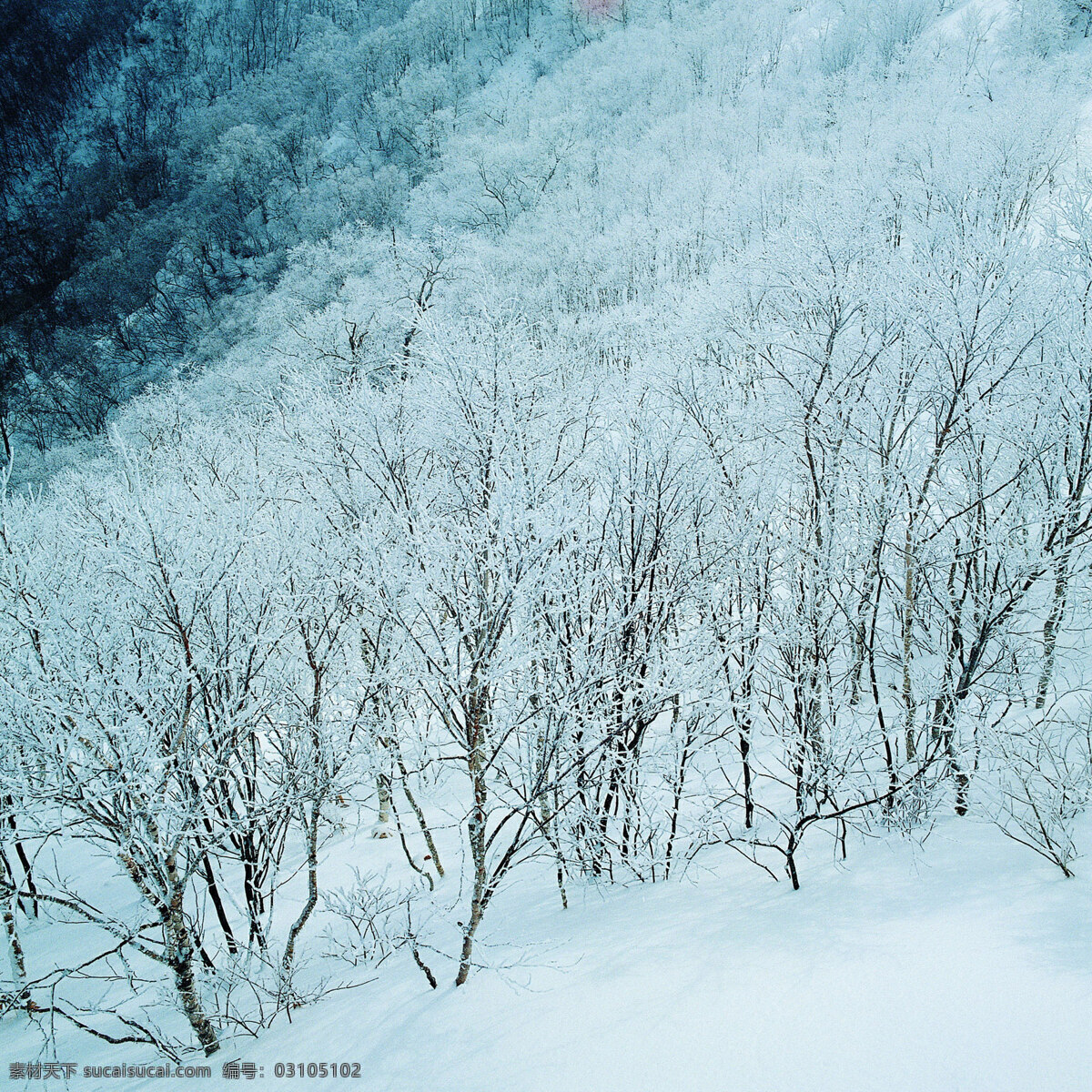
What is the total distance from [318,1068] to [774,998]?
3.80m

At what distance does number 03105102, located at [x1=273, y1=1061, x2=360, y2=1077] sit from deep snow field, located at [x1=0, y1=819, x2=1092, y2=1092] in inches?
2.9

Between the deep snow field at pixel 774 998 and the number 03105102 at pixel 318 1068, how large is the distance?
0.07 meters

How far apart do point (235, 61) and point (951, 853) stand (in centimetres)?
14702

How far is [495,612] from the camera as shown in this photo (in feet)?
15.6

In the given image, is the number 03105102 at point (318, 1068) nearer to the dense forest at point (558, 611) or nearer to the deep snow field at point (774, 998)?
the deep snow field at point (774, 998)

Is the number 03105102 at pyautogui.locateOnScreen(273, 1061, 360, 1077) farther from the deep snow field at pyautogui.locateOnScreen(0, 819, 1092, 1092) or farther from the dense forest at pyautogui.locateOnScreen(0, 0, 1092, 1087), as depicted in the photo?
the dense forest at pyautogui.locateOnScreen(0, 0, 1092, 1087)

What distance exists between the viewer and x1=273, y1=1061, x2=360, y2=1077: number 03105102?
15.5 feet

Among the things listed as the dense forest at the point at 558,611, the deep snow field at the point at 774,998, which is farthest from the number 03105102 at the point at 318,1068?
the dense forest at the point at 558,611

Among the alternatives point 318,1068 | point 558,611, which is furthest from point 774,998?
point 318,1068

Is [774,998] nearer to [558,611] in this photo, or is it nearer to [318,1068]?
[558,611]

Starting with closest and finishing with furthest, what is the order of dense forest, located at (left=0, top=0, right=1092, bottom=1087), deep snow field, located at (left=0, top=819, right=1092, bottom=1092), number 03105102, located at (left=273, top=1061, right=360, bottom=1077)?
deep snow field, located at (left=0, top=819, right=1092, bottom=1092) → number 03105102, located at (left=273, top=1061, right=360, bottom=1077) → dense forest, located at (left=0, top=0, right=1092, bottom=1087)

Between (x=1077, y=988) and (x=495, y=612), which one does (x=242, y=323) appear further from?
(x=1077, y=988)

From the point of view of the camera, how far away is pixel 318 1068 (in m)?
4.84

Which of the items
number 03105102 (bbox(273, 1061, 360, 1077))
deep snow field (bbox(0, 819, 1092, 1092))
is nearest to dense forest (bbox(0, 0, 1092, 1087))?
deep snow field (bbox(0, 819, 1092, 1092))
